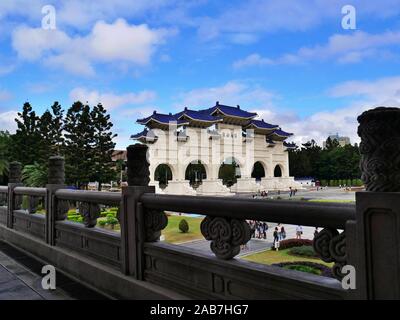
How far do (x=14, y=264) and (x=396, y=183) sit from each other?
16.9 ft

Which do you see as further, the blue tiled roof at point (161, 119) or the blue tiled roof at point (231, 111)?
the blue tiled roof at point (231, 111)

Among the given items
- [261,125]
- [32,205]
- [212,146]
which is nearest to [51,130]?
[212,146]

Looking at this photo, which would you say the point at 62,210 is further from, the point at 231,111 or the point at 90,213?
the point at 231,111

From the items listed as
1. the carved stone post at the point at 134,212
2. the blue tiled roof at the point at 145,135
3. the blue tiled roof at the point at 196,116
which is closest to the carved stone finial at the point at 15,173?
the carved stone post at the point at 134,212

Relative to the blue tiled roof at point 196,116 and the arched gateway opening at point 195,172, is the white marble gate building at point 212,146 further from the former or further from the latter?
the arched gateway opening at point 195,172

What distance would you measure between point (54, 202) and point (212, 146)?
120 ft

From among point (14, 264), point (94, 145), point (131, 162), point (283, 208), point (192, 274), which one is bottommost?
point (14, 264)

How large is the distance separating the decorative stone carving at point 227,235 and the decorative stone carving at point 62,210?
3369 mm

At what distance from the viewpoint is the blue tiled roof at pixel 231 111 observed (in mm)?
44438

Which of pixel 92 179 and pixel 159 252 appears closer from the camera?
pixel 159 252

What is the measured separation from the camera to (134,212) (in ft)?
11.3
